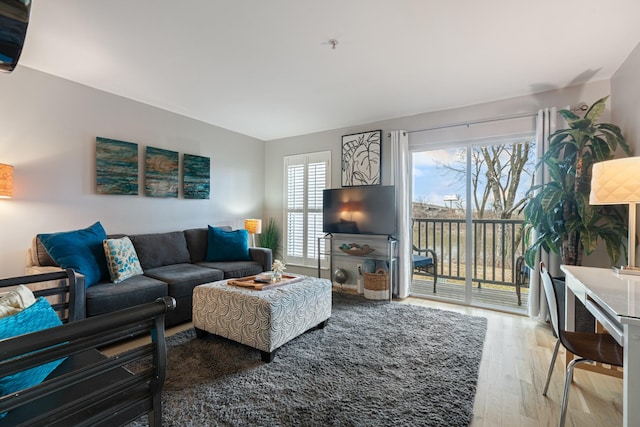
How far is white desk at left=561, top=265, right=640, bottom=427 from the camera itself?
105cm

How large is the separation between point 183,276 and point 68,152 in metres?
1.74

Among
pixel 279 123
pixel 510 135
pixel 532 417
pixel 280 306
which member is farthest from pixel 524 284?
pixel 279 123

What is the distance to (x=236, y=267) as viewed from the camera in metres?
3.58

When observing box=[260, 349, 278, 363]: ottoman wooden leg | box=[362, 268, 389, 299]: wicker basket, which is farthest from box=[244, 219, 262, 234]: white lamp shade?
box=[260, 349, 278, 363]: ottoman wooden leg

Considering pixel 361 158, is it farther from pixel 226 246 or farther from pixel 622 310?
pixel 622 310

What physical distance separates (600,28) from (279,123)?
137 inches

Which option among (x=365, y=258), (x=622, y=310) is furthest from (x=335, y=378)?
(x=365, y=258)

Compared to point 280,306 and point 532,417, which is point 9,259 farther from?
point 532,417

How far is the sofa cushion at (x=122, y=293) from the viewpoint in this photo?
2.37 metres

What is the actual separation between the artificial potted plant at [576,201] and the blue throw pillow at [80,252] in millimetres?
4192

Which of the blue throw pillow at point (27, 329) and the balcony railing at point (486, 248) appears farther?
the balcony railing at point (486, 248)

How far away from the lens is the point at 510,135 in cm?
336

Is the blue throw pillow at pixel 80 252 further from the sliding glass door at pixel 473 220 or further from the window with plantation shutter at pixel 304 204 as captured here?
the sliding glass door at pixel 473 220

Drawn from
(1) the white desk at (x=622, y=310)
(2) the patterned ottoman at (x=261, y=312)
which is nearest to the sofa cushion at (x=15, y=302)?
(2) the patterned ottoman at (x=261, y=312)
